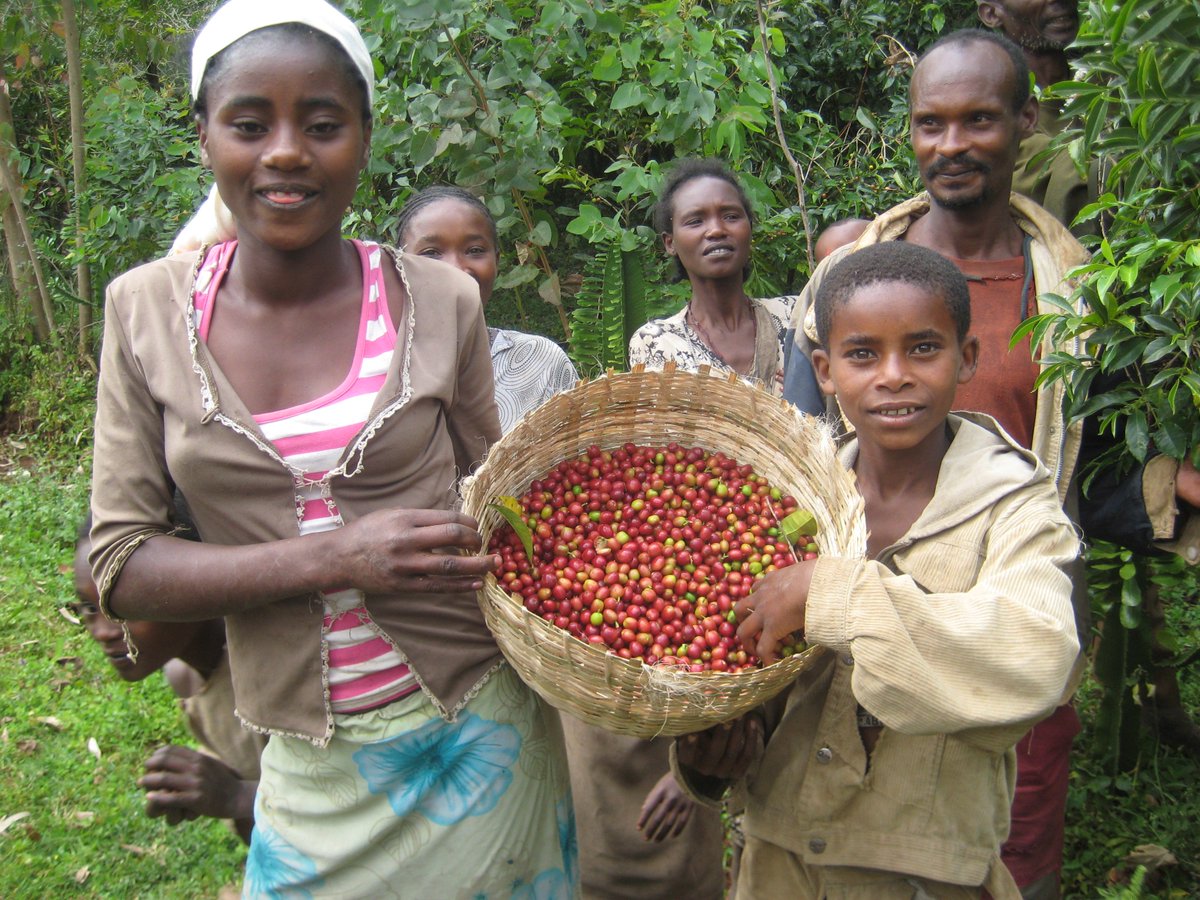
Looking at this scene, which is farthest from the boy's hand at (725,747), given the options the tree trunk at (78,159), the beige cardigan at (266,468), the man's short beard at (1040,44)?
the tree trunk at (78,159)

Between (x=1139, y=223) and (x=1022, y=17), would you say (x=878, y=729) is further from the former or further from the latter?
(x=1022, y=17)

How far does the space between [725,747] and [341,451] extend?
94 centimetres

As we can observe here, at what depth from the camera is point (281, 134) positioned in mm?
1699

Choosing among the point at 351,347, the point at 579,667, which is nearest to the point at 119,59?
the point at 351,347

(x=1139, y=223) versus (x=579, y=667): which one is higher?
(x=1139, y=223)

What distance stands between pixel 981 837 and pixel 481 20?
3.61m

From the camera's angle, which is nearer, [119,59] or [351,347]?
[351,347]

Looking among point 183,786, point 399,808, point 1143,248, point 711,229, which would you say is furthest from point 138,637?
point 711,229

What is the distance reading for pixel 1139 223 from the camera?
216cm

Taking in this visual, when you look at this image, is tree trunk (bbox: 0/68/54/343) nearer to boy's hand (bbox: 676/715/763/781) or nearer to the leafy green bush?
boy's hand (bbox: 676/715/763/781)

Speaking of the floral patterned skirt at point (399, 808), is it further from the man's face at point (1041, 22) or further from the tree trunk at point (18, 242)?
the tree trunk at point (18, 242)

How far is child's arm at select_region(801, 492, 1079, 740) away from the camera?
1.58 metres

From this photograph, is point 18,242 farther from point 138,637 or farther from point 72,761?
point 138,637

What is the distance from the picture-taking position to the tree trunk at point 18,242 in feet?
23.5
